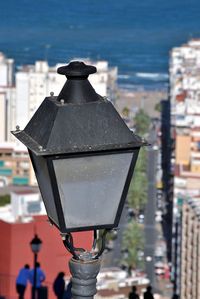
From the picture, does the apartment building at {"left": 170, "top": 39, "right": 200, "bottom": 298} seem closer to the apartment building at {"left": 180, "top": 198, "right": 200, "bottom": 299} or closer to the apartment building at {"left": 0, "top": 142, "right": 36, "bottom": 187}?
the apartment building at {"left": 180, "top": 198, "right": 200, "bottom": 299}

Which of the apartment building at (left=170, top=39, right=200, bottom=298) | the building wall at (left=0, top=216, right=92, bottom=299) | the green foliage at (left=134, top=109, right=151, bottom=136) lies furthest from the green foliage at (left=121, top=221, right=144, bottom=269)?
the building wall at (left=0, top=216, right=92, bottom=299)

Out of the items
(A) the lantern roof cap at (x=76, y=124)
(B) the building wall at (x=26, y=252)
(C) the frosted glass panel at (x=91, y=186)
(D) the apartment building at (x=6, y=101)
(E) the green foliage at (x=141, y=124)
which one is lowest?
(E) the green foliage at (x=141, y=124)

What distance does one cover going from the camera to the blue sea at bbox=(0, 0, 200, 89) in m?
41.7

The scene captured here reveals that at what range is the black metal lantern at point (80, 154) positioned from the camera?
1486mm

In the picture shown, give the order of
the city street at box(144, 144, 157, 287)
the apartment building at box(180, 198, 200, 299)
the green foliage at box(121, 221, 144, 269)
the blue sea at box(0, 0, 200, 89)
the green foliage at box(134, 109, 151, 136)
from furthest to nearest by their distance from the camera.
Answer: the blue sea at box(0, 0, 200, 89) → the green foliage at box(134, 109, 151, 136) → the city street at box(144, 144, 157, 287) → the green foliage at box(121, 221, 144, 269) → the apartment building at box(180, 198, 200, 299)

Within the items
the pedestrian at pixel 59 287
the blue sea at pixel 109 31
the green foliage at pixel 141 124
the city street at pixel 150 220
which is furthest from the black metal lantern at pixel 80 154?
the blue sea at pixel 109 31

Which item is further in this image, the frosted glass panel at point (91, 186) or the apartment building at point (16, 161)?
the apartment building at point (16, 161)

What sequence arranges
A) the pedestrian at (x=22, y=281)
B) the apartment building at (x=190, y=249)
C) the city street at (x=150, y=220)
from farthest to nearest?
the city street at (x=150, y=220) → the apartment building at (x=190, y=249) → the pedestrian at (x=22, y=281)

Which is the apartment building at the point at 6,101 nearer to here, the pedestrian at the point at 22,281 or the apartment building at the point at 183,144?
the apartment building at the point at 183,144

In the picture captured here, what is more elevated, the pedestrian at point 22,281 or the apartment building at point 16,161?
the pedestrian at point 22,281

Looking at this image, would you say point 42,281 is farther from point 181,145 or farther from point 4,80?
point 4,80

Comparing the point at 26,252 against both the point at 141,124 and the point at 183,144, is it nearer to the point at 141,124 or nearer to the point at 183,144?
the point at 183,144

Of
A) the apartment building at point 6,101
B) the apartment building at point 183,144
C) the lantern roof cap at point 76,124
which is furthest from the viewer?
the apartment building at point 6,101

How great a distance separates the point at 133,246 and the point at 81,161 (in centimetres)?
1642
